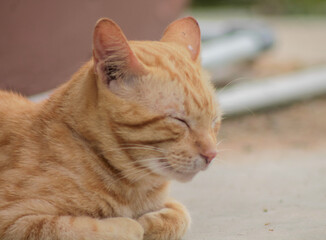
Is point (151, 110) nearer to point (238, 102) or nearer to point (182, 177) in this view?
point (182, 177)

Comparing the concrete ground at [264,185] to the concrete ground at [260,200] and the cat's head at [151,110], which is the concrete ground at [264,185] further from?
the cat's head at [151,110]

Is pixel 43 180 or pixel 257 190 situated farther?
pixel 257 190

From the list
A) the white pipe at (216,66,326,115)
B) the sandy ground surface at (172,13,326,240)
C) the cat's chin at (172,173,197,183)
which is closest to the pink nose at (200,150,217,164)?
the cat's chin at (172,173,197,183)

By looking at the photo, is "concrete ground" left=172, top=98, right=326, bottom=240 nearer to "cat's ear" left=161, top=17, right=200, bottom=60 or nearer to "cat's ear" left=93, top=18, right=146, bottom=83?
"cat's ear" left=161, top=17, right=200, bottom=60

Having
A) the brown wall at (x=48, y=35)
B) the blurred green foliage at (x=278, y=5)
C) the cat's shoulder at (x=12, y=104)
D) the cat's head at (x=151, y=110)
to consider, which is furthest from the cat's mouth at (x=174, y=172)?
the blurred green foliage at (x=278, y=5)

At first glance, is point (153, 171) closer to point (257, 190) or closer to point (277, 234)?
point (277, 234)

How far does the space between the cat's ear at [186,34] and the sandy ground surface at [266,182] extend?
0.68 metres

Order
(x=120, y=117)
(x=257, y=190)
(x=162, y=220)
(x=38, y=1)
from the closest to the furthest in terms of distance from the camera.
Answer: (x=120, y=117) < (x=162, y=220) < (x=257, y=190) < (x=38, y=1)

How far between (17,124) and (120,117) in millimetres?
672

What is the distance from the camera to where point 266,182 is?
488 centimetres

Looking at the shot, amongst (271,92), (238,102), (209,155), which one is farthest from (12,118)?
(271,92)

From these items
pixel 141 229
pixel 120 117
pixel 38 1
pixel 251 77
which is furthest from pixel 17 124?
pixel 251 77

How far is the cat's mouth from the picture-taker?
10.3ft

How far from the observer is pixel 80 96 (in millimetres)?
3279
